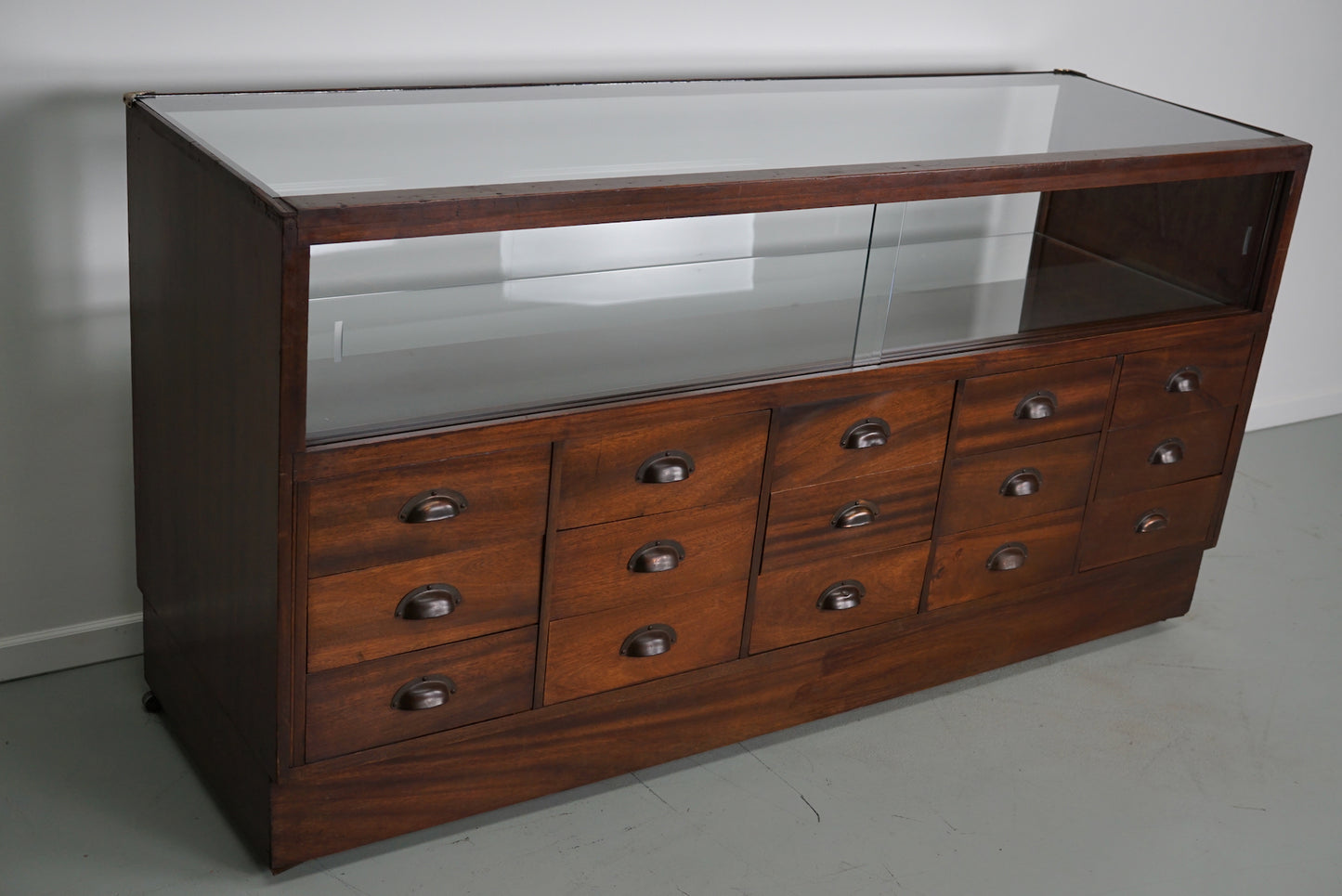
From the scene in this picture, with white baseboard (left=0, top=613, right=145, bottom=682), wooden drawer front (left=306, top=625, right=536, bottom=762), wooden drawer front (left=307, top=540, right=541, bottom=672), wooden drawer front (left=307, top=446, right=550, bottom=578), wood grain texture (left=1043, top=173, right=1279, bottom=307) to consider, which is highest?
wood grain texture (left=1043, top=173, right=1279, bottom=307)

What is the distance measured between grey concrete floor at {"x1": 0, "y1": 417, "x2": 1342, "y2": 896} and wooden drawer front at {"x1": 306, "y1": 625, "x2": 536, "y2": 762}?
9.2 inches

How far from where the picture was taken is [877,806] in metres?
2.50

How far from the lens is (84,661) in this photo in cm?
268

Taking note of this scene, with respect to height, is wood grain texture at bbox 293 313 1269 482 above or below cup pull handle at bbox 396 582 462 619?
above

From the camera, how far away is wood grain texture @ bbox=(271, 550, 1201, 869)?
7.29 ft

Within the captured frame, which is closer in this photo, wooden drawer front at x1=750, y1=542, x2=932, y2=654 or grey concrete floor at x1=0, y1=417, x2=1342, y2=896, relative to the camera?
grey concrete floor at x1=0, y1=417, x2=1342, y2=896

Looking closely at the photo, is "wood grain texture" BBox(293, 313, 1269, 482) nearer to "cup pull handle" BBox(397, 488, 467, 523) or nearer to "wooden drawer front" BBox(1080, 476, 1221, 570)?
"cup pull handle" BBox(397, 488, 467, 523)

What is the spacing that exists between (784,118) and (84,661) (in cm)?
168

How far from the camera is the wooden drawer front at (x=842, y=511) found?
8.04 ft

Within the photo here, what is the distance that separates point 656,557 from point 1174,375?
1.23m

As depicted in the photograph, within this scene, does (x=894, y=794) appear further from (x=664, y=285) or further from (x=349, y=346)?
(x=349, y=346)

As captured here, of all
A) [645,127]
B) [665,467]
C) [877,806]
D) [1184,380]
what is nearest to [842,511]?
[665,467]

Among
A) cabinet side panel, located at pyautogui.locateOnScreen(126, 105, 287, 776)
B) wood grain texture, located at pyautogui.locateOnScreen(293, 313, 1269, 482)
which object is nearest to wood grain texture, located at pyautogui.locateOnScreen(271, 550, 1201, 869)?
cabinet side panel, located at pyautogui.locateOnScreen(126, 105, 287, 776)

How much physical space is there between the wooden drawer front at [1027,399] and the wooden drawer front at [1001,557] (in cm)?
19
